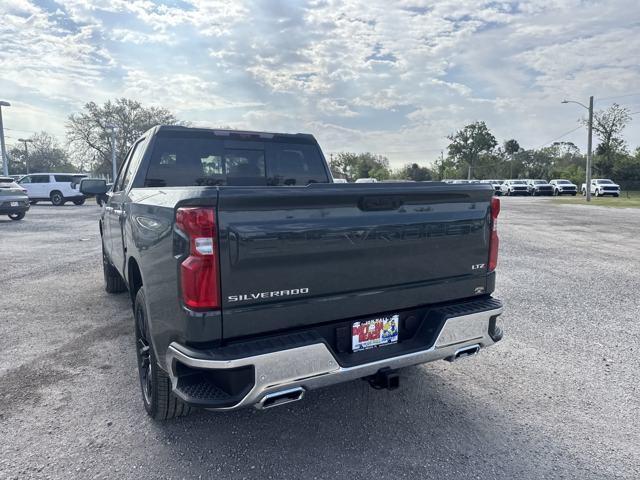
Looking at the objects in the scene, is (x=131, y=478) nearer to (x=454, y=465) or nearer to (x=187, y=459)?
(x=187, y=459)

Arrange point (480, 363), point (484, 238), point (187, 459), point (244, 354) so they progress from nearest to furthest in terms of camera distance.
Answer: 1. point (244, 354)
2. point (187, 459)
3. point (484, 238)
4. point (480, 363)

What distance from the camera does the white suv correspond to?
26953mm

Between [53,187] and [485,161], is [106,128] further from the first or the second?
[485,161]

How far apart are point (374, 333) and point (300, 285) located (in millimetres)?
623

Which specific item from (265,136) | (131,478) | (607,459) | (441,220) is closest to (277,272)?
(441,220)

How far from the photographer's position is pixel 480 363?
4105 millimetres

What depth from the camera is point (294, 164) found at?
4.89 m

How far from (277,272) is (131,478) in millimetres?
1438

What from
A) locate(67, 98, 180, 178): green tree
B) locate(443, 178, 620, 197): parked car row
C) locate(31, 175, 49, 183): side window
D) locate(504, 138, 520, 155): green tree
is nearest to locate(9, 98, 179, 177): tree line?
locate(67, 98, 180, 178): green tree

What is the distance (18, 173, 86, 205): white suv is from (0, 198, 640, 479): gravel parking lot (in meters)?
24.6

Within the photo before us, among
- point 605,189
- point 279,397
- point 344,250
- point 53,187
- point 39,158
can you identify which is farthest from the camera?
point 39,158

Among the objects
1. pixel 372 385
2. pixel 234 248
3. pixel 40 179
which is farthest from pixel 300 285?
pixel 40 179

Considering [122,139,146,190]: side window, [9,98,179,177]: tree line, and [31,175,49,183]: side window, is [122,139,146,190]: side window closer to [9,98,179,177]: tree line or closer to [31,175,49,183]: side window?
[31,175,49,183]: side window

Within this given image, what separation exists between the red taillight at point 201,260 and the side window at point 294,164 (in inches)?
97.9
